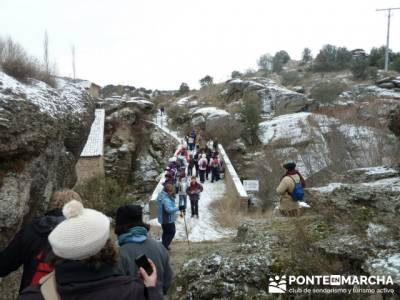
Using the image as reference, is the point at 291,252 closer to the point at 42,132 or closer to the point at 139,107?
the point at 42,132

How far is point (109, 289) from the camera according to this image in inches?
78.2

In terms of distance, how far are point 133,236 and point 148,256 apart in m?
0.23

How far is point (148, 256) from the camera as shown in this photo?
3.46 m

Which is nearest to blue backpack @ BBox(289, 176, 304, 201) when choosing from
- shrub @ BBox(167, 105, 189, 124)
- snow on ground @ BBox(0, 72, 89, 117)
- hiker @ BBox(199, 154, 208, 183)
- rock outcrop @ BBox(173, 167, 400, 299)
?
rock outcrop @ BBox(173, 167, 400, 299)

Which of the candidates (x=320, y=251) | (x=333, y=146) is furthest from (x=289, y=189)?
(x=333, y=146)

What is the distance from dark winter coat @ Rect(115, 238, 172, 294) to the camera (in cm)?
331

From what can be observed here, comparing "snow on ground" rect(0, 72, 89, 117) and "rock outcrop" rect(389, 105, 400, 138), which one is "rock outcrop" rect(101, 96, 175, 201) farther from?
"rock outcrop" rect(389, 105, 400, 138)

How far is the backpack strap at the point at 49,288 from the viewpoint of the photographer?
1.95 m

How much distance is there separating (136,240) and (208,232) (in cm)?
899

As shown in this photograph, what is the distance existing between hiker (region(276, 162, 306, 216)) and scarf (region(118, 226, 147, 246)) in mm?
4619

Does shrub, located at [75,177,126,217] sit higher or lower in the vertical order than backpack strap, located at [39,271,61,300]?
lower

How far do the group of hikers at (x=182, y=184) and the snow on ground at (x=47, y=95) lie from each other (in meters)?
2.47

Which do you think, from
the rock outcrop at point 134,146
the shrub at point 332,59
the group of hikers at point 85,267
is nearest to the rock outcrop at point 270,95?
the rock outcrop at point 134,146

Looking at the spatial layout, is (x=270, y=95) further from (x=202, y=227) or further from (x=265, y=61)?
(x=265, y=61)
